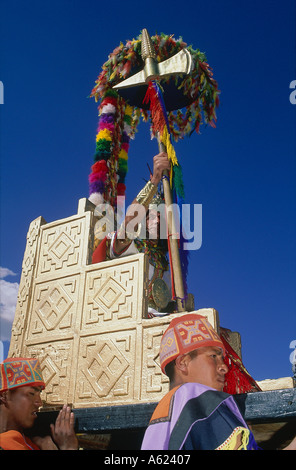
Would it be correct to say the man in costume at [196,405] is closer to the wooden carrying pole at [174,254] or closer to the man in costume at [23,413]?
the man in costume at [23,413]

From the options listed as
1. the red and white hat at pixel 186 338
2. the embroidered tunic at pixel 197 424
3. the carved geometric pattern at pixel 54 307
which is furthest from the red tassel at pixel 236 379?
the carved geometric pattern at pixel 54 307

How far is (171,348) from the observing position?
249 centimetres

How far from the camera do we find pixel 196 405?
78.6 inches

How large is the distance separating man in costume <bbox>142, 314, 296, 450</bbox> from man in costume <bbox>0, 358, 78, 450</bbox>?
2.40 feet

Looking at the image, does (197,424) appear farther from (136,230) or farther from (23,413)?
(136,230)

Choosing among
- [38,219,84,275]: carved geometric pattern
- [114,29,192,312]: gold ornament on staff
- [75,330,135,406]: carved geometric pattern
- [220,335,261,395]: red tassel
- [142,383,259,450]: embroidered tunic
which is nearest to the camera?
[142,383,259,450]: embroidered tunic

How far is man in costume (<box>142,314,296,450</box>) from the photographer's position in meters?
1.88

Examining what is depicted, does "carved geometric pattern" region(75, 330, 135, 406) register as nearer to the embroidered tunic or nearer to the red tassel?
the red tassel

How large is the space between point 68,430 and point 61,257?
7.45 ft

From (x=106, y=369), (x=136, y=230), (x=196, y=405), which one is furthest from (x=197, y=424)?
(x=136, y=230)

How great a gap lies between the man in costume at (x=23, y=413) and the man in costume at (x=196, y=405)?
0.73 meters

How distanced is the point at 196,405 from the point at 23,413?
1.33 m

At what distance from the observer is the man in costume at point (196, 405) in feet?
6.16

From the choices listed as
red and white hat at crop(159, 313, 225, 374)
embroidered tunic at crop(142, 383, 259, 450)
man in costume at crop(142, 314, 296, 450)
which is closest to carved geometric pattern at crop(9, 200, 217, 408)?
red and white hat at crop(159, 313, 225, 374)
